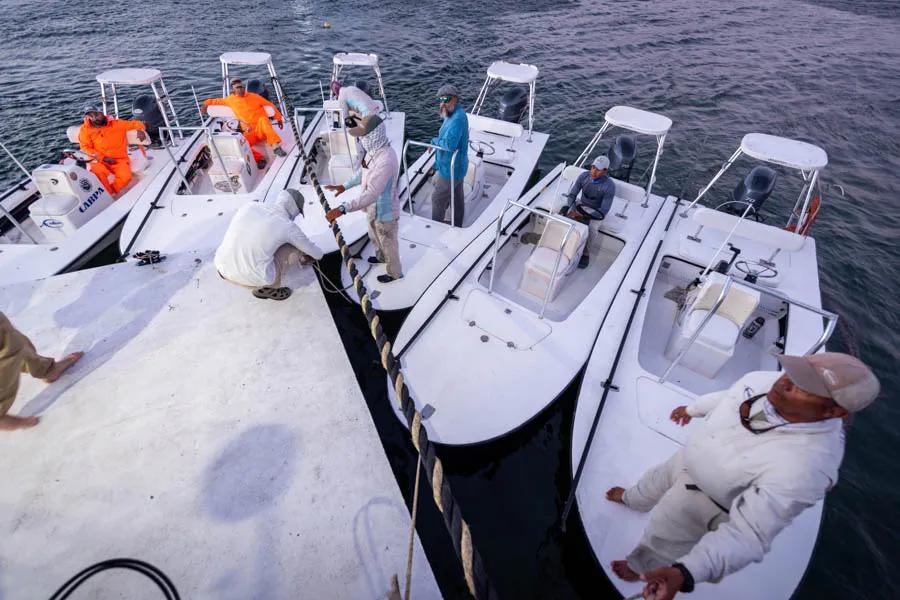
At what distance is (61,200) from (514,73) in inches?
290

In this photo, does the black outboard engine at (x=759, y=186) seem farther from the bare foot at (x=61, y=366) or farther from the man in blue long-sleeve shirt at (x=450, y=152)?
the bare foot at (x=61, y=366)

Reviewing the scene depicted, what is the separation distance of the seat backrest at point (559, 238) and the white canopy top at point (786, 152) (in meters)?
2.21

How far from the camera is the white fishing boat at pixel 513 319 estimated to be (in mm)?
3634

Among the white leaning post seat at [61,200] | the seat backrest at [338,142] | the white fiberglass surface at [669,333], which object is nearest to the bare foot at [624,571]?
the white fiberglass surface at [669,333]

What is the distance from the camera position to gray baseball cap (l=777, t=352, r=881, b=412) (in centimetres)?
152

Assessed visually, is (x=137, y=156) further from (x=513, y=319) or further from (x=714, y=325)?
(x=714, y=325)

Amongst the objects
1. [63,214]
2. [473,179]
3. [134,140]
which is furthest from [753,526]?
[134,140]

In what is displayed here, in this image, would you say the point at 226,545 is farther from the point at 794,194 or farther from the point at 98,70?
the point at 98,70

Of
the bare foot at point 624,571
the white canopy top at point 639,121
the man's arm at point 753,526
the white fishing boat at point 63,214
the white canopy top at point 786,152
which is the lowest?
the bare foot at point 624,571

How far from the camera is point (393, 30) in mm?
16547

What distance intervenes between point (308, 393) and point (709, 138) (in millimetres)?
11823

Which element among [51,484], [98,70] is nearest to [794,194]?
[51,484]

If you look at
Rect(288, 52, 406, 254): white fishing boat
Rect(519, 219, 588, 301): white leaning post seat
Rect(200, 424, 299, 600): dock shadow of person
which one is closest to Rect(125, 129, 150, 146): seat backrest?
Rect(288, 52, 406, 254): white fishing boat

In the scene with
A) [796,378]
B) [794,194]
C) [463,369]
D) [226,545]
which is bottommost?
[794,194]
